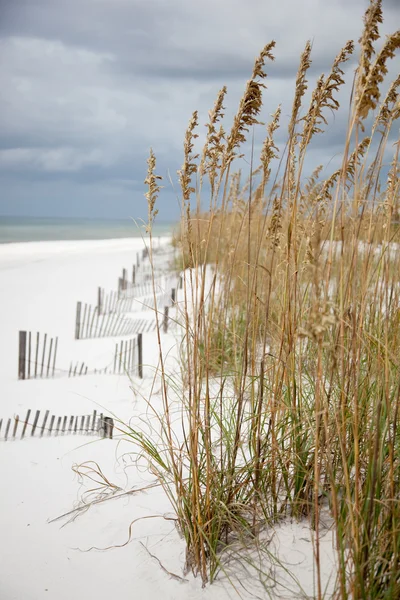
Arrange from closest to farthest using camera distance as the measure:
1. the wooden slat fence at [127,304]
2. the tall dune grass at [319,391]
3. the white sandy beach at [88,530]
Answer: the tall dune grass at [319,391] < the white sandy beach at [88,530] < the wooden slat fence at [127,304]

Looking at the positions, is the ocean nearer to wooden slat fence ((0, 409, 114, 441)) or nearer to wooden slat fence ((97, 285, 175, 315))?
wooden slat fence ((97, 285, 175, 315))

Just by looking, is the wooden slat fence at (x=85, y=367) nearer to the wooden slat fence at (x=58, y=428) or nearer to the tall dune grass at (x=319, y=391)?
the wooden slat fence at (x=58, y=428)

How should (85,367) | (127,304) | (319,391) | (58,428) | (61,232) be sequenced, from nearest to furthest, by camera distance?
(319,391), (58,428), (85,367), (127,304), (61,232)

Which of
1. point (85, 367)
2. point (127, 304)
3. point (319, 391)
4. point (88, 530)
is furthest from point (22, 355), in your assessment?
point (319, 391)

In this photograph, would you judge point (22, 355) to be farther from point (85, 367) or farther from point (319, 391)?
point (319, 391)

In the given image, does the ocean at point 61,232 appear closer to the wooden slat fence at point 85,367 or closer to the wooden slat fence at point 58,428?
the wooden slat fence at point 85,367

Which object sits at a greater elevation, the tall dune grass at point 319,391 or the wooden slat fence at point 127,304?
the tall dune grass at point 319,391

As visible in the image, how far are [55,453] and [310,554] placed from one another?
172 cm

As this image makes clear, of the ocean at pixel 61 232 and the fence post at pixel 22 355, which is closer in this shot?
the fence post at pixel 22 355

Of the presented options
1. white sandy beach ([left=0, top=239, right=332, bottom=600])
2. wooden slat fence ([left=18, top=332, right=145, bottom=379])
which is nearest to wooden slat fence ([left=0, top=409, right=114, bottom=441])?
white sandy beach ([left=0, top=239, right=332, bottom=600])

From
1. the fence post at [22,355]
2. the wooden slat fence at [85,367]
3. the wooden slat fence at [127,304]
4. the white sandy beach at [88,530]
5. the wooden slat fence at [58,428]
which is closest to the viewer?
the white sandy beach at [88,530]

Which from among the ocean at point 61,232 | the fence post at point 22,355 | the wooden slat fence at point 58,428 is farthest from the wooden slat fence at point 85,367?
the ocean at point 61,232

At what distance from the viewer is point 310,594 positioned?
145 cm

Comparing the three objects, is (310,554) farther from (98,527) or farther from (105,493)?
(105,493)
